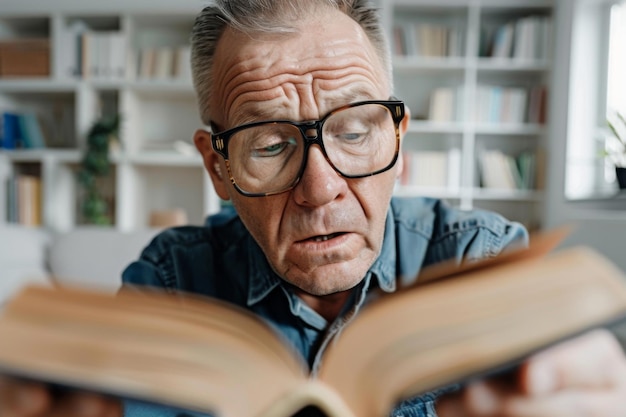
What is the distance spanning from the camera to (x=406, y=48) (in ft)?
12.4

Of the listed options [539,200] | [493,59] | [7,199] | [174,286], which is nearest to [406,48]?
[493,59]

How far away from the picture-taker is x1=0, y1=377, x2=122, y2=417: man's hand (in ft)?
1.46

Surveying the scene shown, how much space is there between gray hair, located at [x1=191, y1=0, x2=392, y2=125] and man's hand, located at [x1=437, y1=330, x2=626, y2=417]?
0.56m

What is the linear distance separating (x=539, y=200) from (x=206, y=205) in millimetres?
2193

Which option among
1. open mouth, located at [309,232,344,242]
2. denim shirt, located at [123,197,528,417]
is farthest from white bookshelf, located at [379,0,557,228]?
open mouth, located at [309,232,344,242]

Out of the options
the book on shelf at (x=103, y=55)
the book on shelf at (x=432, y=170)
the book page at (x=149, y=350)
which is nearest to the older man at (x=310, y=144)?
the book page at (x=149, y=350)

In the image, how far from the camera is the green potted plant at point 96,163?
3637mm

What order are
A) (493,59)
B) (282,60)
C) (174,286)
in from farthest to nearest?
(493,59)
(174,286)
(282,60)

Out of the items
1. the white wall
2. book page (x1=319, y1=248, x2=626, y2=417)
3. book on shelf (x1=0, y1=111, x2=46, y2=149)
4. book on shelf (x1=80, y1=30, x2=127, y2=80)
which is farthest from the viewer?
book on shelf (x1=0, y1=111, x2=46, y2=149)

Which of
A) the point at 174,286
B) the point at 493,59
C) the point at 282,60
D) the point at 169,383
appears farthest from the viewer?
the point at 493,59

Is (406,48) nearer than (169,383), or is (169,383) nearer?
(169,383)

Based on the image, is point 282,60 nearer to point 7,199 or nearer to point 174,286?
point 174,286

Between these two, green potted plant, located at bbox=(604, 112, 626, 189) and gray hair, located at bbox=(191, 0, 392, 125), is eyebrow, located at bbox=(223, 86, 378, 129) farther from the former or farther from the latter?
green potted plant, located at bbox=(604, 112, 626, 189)

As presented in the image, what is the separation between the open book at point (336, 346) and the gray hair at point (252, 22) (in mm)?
492
